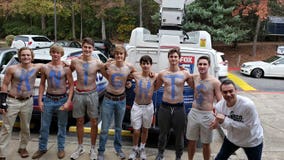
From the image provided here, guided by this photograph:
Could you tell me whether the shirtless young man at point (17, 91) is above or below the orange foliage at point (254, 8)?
below

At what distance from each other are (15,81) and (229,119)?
3.25 metres

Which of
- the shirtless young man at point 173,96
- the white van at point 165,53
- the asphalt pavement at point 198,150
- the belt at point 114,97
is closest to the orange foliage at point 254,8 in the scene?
the asphalt pavement at point 198,150

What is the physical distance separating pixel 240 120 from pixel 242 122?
0.03m

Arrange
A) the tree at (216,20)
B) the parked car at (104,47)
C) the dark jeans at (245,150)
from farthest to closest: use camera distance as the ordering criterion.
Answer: the tree at (216,20), the parked car at (104,47), the dark jeans at (245,150)

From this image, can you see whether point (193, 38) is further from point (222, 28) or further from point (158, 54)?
point (222, 28)

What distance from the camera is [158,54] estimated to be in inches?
244

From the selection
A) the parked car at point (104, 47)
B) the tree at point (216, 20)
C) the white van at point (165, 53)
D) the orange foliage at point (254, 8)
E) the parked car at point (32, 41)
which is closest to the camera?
the white van at point (165, 53)

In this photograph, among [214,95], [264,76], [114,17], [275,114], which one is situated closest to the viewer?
[214,95]

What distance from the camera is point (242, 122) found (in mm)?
3928

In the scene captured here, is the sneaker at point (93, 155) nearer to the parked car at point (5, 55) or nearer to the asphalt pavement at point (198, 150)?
the asphalt pavement at point (198, 150)

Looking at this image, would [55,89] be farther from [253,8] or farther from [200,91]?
[253,8]

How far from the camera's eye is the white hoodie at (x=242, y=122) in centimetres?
387

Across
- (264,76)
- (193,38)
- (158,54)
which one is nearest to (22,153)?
(158,54)

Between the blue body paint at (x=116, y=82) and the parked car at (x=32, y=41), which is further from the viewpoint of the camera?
the parked car at (x=32, y=41)
